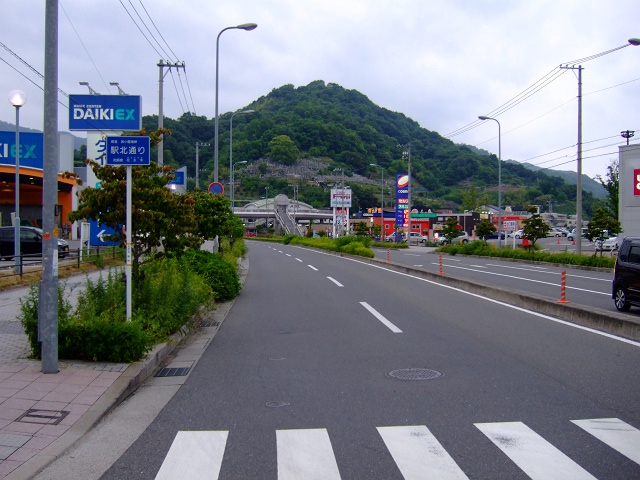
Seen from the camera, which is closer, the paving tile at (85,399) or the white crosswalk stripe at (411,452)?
the white crosswalk stripe at (411,452)

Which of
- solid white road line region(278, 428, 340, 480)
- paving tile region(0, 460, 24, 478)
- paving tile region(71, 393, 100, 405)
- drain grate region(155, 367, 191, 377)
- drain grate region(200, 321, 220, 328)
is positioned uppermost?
paving tile region(71, 393, 100, 405)

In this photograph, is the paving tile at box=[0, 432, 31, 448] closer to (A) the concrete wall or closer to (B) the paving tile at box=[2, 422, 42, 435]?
(B) the paving tile at box=[2, 422, 42, 435]

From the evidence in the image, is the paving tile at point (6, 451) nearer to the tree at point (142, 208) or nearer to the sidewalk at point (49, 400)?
the sidewalk at point (49, 400)

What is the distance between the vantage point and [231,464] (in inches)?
193

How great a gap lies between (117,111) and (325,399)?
7555 mm

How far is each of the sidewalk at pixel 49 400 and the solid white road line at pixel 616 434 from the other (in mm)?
4948

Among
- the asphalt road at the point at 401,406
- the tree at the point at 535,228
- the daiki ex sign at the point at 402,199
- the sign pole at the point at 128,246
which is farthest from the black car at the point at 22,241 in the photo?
the daiki ex sign at the point at 402,199

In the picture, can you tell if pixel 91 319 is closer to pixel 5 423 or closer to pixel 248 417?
pixel 5 423

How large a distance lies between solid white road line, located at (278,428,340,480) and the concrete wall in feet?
141

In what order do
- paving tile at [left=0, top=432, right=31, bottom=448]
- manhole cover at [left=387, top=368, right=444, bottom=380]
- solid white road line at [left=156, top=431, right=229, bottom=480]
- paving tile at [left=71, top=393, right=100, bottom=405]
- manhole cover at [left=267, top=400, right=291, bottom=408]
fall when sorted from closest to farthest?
solid white road line at [left=156, top=431, right=229, bottom=480], paving tile at [left=0, top=432, right=31, bottom=448], paving tile at [left=71, top=393, right=100, bottom=405], manhole cover at [left=267, top=400, right=291, bottom=408], manhole cover at [left=387, top=368, right=444, bottom=380]

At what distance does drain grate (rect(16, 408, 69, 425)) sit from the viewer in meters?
5.80

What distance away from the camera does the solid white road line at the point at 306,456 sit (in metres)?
4.68

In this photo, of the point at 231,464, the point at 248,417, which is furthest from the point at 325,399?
the point at 231,464

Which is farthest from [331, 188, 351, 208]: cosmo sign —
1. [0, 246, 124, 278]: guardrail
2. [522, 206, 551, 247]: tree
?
[0, 246, 124, 278]: guardrail
